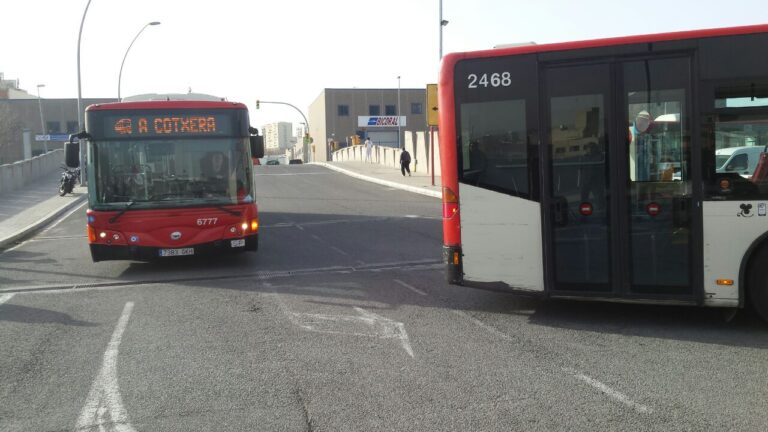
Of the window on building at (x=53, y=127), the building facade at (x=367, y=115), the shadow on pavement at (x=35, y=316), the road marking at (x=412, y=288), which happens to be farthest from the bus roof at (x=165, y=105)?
the window on building at (x=53, y=127)

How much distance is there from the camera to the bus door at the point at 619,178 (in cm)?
670

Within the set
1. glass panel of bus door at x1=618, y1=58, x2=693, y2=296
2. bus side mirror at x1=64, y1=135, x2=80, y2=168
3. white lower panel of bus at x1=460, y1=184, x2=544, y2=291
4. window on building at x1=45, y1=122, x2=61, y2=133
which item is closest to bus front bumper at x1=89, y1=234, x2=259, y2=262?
bus side mirror at x1=64, y1=135, x2=80, y2=168

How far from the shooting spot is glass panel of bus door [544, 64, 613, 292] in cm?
695

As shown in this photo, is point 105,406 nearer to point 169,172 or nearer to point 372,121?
point 169,172

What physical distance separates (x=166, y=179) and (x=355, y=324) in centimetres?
520

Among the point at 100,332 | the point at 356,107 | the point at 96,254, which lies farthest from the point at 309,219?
the point at 356,107

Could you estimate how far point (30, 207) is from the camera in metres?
24.8

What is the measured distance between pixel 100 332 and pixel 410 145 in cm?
3572

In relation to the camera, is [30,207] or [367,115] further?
[367,115]

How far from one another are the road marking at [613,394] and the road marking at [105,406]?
3.32 meters

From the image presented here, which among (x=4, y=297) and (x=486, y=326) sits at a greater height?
(x=4, y=297)

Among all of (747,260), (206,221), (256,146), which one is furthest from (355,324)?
(256,146)

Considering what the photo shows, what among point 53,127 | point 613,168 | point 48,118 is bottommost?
point 613,168

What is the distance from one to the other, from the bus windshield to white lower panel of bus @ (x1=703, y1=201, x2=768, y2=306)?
7182mm
